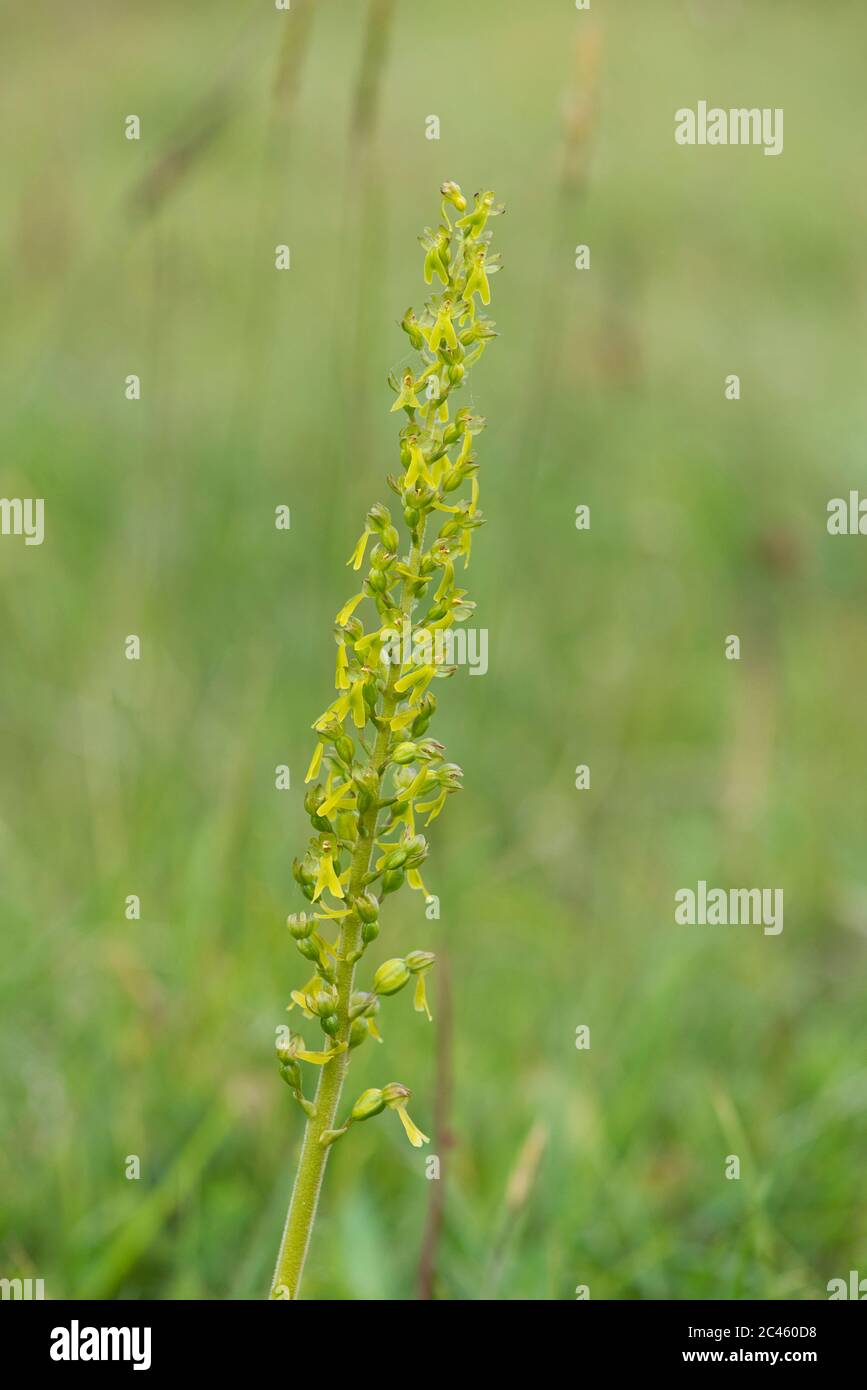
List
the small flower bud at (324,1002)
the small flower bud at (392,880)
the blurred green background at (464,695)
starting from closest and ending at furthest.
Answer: the small flower bud at (324,1002)
the small flower bud at (392,880)
the blurred green background at (464,695)

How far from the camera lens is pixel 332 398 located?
7.52 metres

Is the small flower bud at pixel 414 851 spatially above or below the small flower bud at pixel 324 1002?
above

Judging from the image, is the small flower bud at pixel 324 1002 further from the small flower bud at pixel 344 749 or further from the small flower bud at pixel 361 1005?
the small flower bud at pixel 344 749

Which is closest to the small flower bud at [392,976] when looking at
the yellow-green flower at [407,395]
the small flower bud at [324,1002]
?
the small flower bud at [324,1002]

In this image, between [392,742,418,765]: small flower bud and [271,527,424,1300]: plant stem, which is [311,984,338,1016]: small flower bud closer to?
[271,527,424,1300]: plant stem

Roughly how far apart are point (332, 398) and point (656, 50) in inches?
310

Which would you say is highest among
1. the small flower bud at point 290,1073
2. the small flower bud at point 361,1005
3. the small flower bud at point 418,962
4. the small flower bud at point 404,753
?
the small flower bud at point 404,753

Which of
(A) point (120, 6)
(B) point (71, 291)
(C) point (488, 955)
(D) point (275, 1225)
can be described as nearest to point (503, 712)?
(C) point (488, 955)

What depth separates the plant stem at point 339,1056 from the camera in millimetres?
1581

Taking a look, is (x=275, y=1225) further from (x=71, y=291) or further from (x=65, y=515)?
(x=71, y=291)

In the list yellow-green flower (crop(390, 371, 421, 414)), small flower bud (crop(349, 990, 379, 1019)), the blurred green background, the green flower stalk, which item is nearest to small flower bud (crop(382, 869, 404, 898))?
the green flower stalk

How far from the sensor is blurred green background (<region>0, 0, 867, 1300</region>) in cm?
313

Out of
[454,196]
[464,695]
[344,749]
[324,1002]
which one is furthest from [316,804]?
[464,695]

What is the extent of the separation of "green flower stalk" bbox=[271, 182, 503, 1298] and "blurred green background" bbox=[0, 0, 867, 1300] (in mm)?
901
